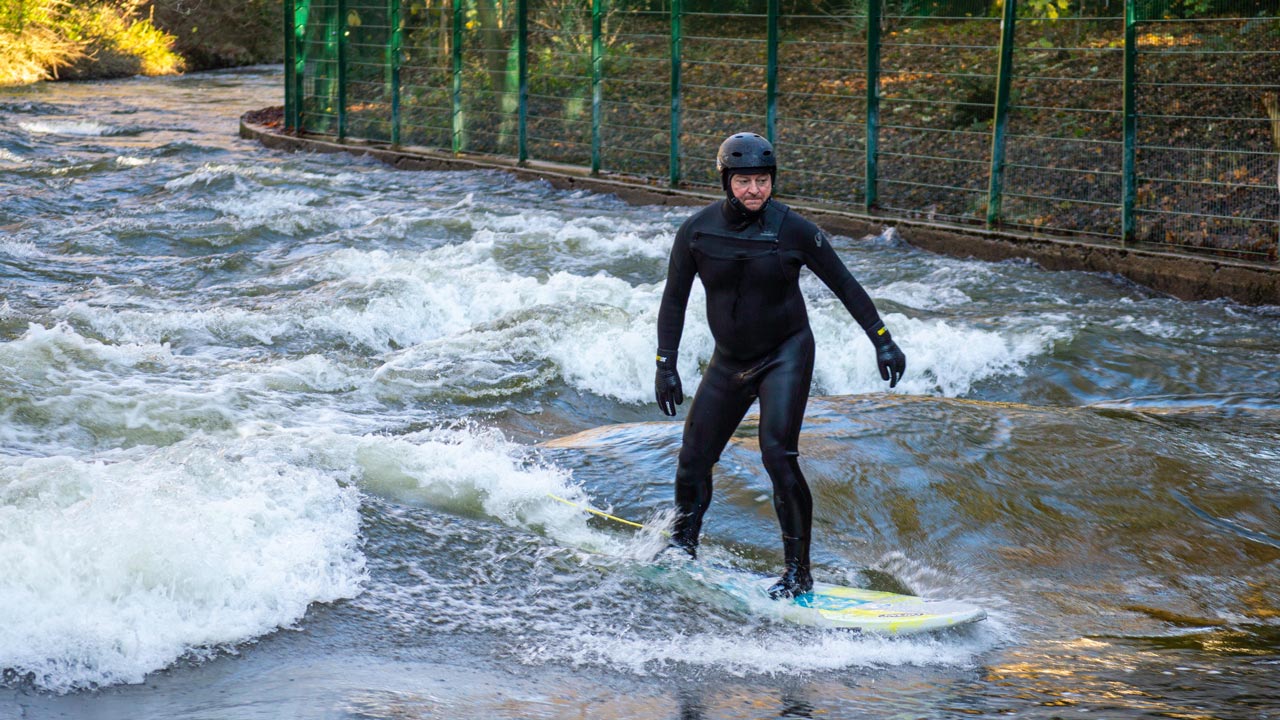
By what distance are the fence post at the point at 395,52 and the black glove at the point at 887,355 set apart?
1448 cm

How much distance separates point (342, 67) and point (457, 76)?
8.91 ft

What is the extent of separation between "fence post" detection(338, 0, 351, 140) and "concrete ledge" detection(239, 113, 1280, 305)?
302 cm

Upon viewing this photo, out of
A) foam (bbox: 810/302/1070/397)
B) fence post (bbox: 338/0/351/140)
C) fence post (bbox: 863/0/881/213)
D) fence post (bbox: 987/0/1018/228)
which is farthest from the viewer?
fence post (bbox: 338/0/351/140)

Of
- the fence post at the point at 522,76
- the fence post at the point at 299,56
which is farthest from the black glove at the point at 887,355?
the fence post at the point at 299,56

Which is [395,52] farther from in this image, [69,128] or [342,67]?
[69,128]

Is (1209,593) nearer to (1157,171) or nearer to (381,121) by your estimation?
(1157,171)

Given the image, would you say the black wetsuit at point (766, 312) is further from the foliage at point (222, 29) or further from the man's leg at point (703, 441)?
the foliage at point (222, 29)

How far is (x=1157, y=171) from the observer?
12.7 meters

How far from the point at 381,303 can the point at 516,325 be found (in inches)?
47.4

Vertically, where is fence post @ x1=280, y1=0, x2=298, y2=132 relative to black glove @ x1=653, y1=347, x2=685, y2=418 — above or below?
above

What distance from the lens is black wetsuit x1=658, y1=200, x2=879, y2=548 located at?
523cm

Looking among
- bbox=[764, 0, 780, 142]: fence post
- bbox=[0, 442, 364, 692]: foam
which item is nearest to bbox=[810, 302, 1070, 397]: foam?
bbox=[0, 442, 364, 692]: foam

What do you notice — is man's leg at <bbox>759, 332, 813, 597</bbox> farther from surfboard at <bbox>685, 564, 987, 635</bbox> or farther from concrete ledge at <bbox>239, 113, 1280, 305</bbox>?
concrete ledge at <bbox>239, 113, 1280, 305</bbox>

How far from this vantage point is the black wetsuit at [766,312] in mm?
5227
